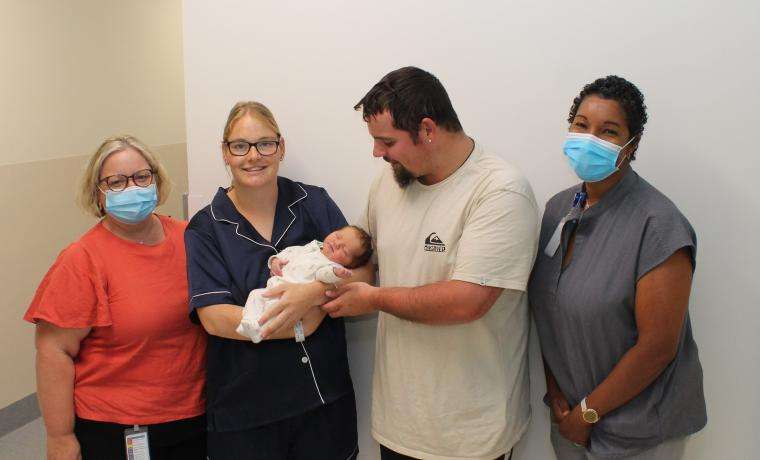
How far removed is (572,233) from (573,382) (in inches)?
16.8

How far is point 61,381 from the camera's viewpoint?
1.61 m

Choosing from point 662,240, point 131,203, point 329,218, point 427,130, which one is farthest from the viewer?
point 329,218

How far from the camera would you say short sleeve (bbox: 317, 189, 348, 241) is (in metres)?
1.77

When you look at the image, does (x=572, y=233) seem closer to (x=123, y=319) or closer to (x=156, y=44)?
(x=123, y=319)

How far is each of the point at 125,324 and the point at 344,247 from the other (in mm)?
704

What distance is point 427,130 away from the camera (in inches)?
54.9

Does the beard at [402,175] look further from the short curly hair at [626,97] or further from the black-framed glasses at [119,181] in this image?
the black-framed glasses at [119,181]

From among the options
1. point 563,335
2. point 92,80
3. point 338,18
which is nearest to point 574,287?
point 563,335

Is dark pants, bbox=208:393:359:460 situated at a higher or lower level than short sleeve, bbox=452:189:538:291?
lower

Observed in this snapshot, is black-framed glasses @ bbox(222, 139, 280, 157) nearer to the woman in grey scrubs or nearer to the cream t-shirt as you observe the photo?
the cream t-shirt

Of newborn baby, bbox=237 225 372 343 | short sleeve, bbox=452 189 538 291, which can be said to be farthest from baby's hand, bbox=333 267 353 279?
short sleeve, bbox=452 189 538 291

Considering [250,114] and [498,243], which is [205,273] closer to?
[250,114]

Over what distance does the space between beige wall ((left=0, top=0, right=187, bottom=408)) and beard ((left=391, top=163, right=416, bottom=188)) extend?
2509mm

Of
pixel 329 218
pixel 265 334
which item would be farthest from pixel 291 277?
pixel 329 218
